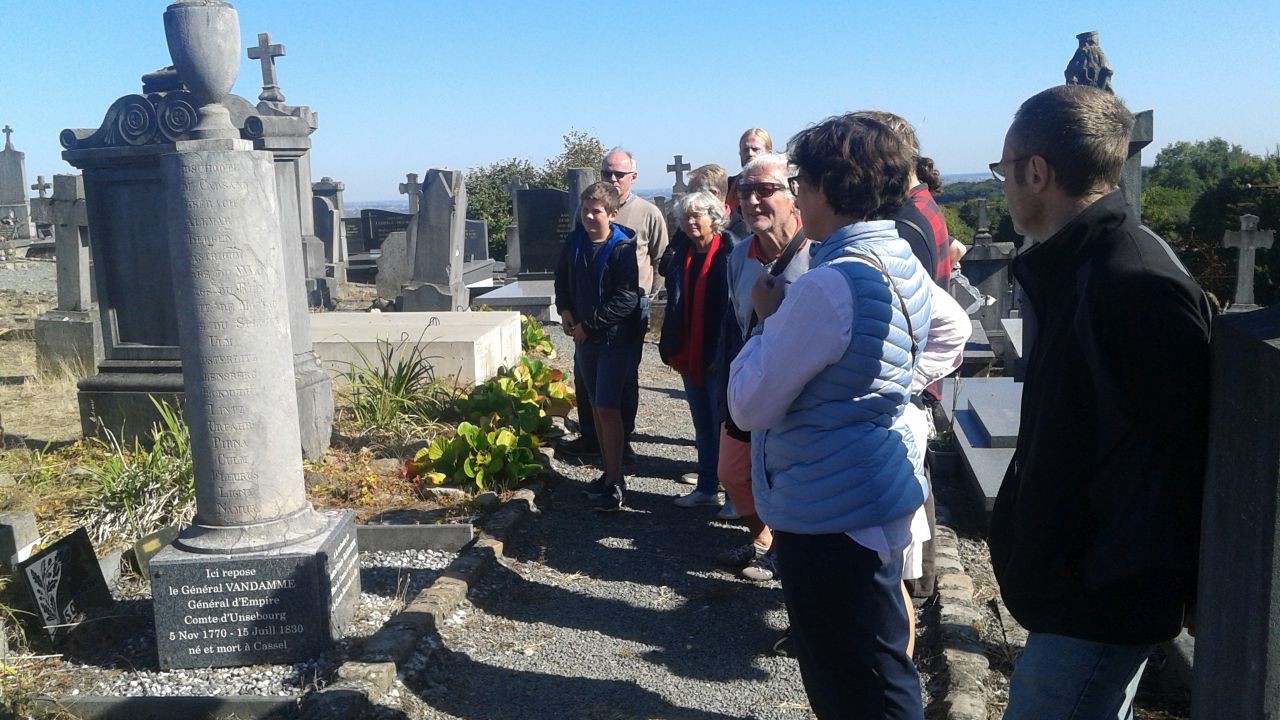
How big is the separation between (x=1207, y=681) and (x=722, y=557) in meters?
2.99

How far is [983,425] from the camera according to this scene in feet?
17.7

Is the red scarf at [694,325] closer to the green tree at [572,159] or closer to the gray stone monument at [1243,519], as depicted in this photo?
the gray stone monument at [1243,519]

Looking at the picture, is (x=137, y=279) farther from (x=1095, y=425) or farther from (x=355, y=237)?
(x=355, y=237)

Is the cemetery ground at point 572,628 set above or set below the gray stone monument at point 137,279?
below

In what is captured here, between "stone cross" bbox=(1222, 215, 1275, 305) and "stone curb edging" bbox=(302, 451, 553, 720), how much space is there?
26.7ft

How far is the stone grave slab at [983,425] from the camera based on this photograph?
480 cm

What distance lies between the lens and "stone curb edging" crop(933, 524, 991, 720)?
3.04 m

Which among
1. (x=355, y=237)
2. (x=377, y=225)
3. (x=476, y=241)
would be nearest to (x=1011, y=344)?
(x=476, y=241)

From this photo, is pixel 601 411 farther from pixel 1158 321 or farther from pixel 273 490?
pixel 1158 321

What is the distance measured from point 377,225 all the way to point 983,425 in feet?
62.0

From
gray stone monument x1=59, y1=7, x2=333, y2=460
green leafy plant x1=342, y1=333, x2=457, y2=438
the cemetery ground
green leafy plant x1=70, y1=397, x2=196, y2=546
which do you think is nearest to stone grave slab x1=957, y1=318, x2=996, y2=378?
the cemetery ground

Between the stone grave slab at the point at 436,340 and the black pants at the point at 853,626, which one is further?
the stone grave slab at the point at 436,340

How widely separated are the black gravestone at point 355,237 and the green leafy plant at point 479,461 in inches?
709

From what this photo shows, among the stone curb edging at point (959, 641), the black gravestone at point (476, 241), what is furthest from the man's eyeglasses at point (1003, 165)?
the black gravestone at point (476, 241)
